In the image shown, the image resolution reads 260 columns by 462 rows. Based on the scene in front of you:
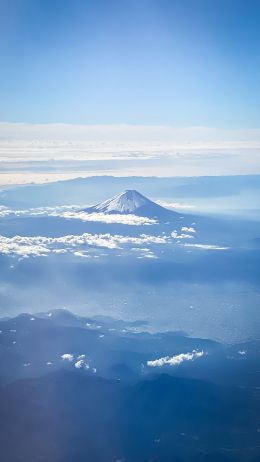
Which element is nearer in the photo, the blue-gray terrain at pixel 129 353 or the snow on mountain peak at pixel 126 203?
the blue-gray terrain at pixel 129 353

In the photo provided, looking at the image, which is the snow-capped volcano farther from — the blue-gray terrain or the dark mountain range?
the dark mountain range

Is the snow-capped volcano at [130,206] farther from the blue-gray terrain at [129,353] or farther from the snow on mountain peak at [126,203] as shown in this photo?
the blue-gray terrain at [129,353]

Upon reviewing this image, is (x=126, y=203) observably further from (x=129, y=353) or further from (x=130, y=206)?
(x=129, y=353)

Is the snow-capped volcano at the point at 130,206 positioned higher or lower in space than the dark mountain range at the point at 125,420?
higher

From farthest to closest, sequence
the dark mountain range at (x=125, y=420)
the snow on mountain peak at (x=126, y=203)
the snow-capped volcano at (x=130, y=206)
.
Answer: the snow on mountain peak at (x=126, y=203) → the snow-capped volcano at (x=130, y=206) → the dark mountain range at (x=125, y=420)

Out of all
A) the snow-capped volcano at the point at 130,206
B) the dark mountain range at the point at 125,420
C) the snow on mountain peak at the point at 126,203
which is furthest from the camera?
the snow on mountain peak at the point at 126,203

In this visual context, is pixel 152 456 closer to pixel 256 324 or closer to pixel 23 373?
pixel 23 373

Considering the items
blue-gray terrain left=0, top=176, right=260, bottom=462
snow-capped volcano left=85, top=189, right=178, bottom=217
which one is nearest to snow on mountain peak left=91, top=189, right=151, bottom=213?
snow-capped volcano left=85, top=189, right=178, bottom=217

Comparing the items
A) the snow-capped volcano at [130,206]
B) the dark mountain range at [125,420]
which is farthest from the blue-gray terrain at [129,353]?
the snow-capped volcano at [130,206]
